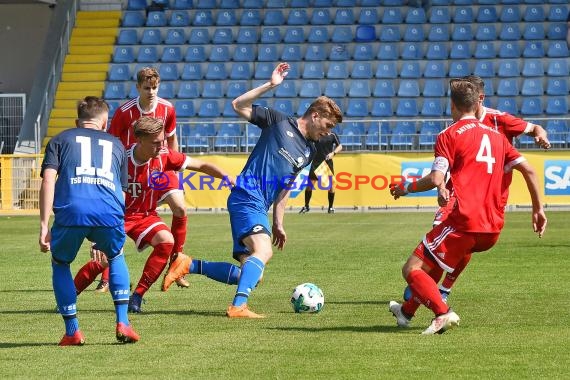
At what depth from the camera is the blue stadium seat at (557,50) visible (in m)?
32.1

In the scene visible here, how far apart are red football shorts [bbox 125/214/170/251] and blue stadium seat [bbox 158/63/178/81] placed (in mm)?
22588

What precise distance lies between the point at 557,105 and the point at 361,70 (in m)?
5.34

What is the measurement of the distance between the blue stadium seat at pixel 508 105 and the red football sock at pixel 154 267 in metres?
21.6

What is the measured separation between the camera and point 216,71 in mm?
32938

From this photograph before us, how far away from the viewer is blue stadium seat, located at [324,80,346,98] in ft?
105

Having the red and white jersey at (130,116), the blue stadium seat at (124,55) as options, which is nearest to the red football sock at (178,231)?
the red and white jersey at (130,116)

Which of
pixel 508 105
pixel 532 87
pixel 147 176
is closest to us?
pixel 147 176

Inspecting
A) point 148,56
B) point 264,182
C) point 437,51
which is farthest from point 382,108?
point 264,182

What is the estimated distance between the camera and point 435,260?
28.2ft

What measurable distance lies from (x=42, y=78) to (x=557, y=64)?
46.7 ft

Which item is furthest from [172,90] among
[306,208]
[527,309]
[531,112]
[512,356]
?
[512,356]

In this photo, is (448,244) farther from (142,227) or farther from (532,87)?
(532,87)

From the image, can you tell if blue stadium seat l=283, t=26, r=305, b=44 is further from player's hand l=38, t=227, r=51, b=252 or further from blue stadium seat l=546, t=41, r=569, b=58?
player's hand l=38, t=227, r=51, b=252

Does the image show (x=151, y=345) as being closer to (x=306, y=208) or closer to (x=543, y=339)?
(x=543, y=339)
